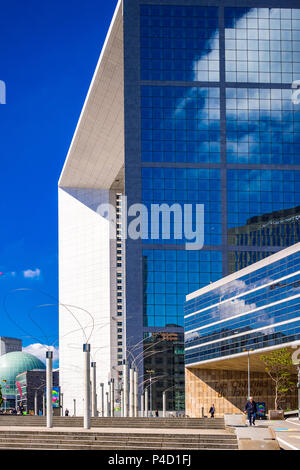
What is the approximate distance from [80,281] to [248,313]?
92.3 m

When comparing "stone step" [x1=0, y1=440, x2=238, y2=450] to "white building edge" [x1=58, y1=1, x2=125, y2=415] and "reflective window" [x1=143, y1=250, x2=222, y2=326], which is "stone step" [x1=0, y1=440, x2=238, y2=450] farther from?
A: "white building edge" [x1=58, y1=1, x2=125, y2=415]

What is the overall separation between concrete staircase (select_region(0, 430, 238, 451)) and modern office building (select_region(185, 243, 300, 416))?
131 feet

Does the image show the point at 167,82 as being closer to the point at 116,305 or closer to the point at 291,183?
the point at 291,183

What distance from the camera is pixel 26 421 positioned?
39656mm

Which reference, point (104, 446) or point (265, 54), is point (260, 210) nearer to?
point (265, 54)

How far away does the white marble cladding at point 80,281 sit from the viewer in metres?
159

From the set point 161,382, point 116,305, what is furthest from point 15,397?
point 161,382

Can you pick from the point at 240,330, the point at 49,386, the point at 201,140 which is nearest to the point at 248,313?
the point at 240,330

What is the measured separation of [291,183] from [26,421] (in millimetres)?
76374
